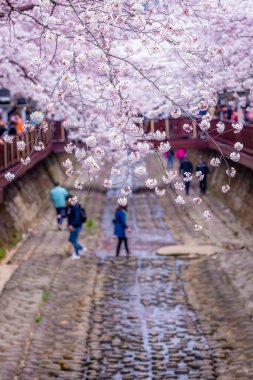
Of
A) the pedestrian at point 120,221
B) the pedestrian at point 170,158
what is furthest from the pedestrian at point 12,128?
the pedestrian at point 170,158

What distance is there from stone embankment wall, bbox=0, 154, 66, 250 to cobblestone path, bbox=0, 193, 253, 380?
1000 mm

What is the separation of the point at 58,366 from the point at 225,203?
76.1 feet

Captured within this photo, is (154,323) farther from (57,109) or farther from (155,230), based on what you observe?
(57,109)

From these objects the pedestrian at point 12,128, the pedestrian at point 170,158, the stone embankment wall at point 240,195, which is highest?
the pedestrian at point 12,128

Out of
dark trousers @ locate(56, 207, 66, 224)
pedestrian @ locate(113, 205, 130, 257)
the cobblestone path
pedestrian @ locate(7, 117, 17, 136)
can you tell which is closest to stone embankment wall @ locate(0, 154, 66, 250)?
the cobblestone path

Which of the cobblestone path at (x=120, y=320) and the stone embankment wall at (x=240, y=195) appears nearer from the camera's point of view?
the cobblestone path at (x=120, y=320)

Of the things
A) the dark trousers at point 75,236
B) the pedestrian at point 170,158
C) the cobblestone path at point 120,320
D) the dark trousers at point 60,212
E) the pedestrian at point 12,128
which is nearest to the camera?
the cobblestone path at point 120,320

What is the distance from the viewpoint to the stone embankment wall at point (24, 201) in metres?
26.0

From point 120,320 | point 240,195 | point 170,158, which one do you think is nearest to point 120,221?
point 120,320

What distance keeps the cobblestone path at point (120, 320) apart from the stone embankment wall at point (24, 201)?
1.00 m

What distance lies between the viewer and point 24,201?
30984 millimetres

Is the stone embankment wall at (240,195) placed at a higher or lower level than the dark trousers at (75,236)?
lower

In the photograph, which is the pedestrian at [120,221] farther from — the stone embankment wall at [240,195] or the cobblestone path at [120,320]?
the stone embankment wall at [240,195]

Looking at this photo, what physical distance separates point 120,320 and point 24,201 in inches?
563
